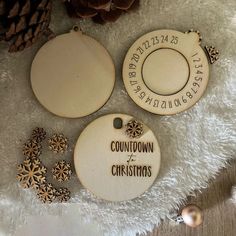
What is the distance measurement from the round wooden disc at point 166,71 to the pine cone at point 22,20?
135mm

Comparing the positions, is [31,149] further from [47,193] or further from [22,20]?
[22,20]

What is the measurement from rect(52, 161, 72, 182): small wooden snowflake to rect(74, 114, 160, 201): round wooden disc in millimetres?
13

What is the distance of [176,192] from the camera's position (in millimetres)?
590

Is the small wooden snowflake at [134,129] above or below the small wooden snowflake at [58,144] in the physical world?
above

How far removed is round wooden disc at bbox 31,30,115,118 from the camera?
587mm

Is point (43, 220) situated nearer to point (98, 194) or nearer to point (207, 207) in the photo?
point (98, 194)

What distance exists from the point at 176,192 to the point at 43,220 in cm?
18

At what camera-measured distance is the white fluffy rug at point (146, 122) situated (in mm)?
582

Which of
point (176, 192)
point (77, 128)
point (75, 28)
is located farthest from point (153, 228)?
point (75, 28)

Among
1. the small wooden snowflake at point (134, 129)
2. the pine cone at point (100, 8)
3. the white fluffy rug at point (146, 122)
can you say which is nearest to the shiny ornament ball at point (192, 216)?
the white fluffy rug at point (146, 122)

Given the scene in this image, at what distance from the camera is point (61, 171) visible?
577 mm

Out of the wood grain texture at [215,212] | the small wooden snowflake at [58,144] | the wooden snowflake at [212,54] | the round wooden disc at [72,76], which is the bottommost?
the wood grain texture at [215,212]

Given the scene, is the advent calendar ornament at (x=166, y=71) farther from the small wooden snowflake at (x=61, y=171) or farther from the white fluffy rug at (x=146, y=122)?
the small wooden snowflake at (x=61, y=171)

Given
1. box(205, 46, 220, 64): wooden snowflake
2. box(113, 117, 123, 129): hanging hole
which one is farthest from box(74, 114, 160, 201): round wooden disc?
box(205, 46, 220, 64): wooden snowflake
